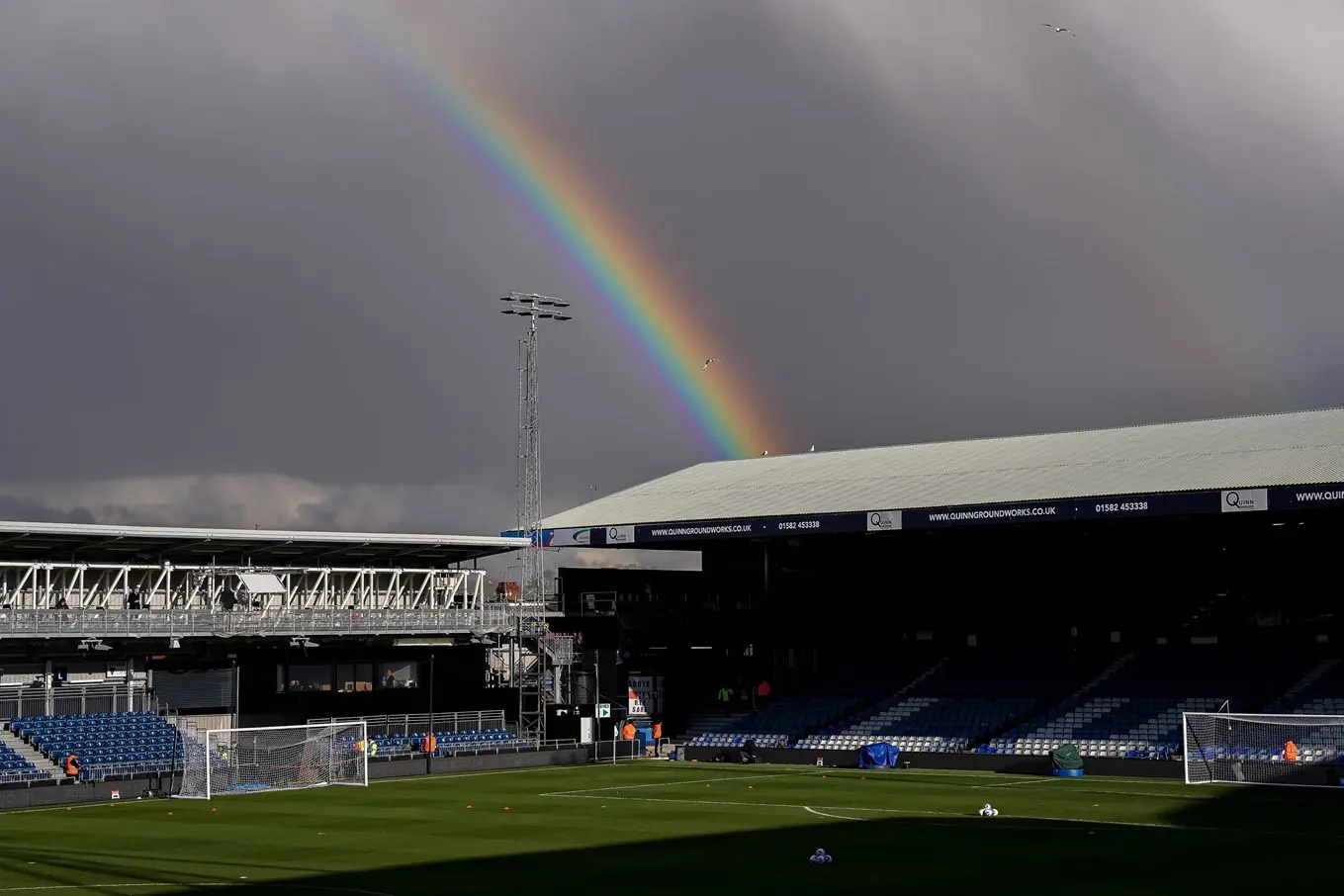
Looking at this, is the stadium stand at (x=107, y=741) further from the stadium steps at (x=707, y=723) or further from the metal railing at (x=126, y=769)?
the stadium steps at (x=707, y=723)

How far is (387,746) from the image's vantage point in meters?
68.6

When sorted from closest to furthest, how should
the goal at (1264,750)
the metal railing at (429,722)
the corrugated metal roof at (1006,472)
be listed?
the goal at (1264,750)
the corrugated metal roof at (1006,472)
the metal railing at (429,722)

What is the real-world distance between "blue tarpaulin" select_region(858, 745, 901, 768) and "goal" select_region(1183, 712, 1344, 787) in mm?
12691

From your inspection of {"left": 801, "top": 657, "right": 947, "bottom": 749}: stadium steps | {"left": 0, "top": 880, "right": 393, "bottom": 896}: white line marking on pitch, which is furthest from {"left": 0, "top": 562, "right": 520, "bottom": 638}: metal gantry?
{"left": 0, "top": 880, "right": 393, "bottom": 896}: white line marking on pitch

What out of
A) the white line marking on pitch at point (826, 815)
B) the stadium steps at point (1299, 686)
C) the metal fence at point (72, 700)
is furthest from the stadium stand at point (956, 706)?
the metal fence at point (72, 700)

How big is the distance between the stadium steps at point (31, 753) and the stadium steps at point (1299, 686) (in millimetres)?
46920

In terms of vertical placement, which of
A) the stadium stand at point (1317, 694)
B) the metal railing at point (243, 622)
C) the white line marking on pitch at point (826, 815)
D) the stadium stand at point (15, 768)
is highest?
the metal railing at point (243, 622)

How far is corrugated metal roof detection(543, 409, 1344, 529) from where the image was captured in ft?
209

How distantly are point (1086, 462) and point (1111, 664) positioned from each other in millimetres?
9865

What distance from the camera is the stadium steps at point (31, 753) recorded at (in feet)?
189

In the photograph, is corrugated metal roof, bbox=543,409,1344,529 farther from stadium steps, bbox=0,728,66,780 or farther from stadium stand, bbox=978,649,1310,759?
stadium steps, bbox=0,728,66,780

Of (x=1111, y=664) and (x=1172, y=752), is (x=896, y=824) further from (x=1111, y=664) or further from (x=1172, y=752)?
(x=1111, y=664)

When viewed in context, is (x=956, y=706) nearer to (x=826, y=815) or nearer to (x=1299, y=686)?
(x=1299, y=686)

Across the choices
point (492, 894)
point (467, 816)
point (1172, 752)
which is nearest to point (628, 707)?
point (1172, 752)
